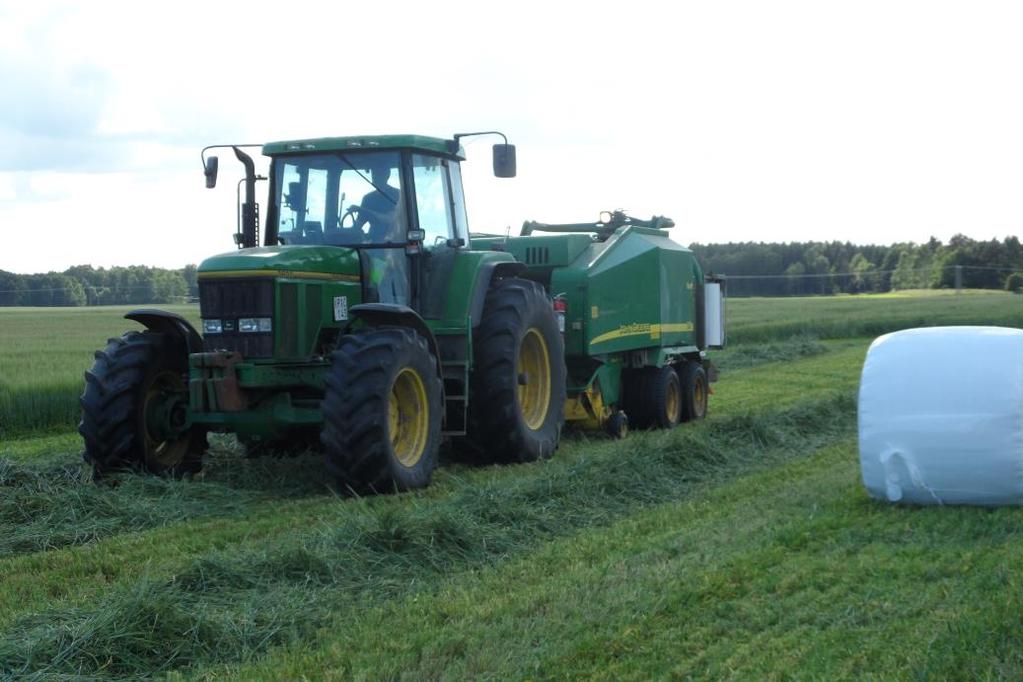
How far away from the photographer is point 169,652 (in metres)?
5.25

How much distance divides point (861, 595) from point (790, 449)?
6001mm

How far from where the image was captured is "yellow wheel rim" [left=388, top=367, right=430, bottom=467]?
9438 millimetres

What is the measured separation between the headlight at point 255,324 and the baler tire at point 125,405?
0.85 meters

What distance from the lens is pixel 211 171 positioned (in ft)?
33.9

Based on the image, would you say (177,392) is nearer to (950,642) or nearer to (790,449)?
(790,449)

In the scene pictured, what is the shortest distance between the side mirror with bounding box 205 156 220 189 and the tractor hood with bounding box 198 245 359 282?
2.55 ft

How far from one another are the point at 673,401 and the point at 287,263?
6275 mm

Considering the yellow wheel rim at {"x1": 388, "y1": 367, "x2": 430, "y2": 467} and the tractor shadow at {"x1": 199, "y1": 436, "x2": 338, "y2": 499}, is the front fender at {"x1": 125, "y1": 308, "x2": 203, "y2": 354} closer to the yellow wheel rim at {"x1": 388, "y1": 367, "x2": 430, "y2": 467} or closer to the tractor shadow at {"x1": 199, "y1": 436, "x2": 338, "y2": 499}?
the tractor shadow at {"x1": 199, "y1": 436, "x2": 338, "y2": 499}

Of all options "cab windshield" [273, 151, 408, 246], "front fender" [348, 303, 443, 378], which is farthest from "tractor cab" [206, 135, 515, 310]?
"front fender" [348, 303, 443, 378]

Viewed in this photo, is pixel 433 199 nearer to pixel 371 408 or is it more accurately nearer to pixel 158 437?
pixel 371 408

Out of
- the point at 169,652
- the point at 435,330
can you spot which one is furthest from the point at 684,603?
the point at 435,330

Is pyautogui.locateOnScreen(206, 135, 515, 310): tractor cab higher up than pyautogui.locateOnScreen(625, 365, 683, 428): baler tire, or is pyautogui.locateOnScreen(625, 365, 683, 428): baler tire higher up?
pyautogui.locateOnScreen(206, 135, 515, 310): tractor cab

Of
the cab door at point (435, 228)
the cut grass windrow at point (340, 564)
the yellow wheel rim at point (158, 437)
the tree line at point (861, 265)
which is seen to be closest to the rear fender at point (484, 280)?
the cab door at point (435, 228)

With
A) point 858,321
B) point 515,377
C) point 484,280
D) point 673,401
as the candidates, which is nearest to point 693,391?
point 673,401
